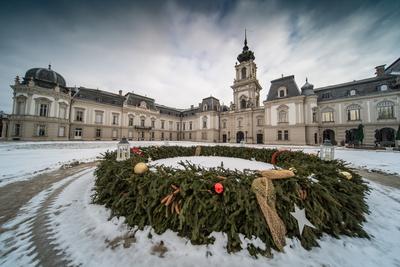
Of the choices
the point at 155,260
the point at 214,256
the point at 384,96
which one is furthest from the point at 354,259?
the point at 384,96

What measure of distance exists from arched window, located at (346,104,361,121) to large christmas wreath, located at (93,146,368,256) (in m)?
27.2

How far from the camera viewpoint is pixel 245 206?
6.71 ft

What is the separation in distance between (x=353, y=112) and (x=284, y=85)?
1025 cm

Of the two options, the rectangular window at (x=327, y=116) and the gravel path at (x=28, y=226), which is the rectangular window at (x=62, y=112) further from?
the rectangular window at (x=327, y=116)

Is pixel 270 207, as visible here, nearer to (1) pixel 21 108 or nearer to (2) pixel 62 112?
(2) pixel 62 112

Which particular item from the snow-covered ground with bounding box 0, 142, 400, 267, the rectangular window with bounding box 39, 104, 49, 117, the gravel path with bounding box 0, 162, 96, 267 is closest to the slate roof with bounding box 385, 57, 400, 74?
the snow-covered ground with bounding box 0, 142, 400, 267

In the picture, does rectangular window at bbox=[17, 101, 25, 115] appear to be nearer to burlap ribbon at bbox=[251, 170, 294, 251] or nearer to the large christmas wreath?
the large christmas wreath

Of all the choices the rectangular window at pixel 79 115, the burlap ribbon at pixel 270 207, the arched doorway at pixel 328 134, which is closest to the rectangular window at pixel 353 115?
the arched doorway at pixel 328 134

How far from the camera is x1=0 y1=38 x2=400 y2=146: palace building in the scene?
2023cm

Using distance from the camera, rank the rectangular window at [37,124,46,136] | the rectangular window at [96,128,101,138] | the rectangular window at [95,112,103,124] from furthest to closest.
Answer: the rectangular window at [96,128,101,138] < the rectangular window at [95,112,103,124] < the rectangular window at [37,124,46,136]

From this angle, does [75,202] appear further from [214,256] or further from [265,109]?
[265,109]

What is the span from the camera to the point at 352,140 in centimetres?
2095

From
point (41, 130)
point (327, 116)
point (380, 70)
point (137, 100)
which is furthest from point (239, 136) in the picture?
point (41, 130)

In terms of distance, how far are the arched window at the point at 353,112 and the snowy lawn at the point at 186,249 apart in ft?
87.5
